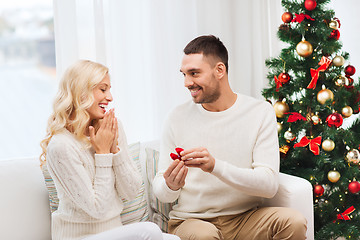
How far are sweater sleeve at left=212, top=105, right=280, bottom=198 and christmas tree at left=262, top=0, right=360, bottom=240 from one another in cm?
48

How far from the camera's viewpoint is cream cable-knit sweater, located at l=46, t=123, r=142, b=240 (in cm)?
180

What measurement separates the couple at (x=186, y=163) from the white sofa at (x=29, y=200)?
14cm

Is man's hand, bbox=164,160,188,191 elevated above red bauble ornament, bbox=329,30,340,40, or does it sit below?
below

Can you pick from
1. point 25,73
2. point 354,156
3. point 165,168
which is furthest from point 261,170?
point 25,73

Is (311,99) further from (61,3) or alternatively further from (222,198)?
(61,3)

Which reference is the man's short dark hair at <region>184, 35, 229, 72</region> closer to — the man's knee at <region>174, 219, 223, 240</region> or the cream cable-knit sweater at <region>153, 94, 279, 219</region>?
the cream cable-knit sweater at <region>153, 94, 279, 219</region>

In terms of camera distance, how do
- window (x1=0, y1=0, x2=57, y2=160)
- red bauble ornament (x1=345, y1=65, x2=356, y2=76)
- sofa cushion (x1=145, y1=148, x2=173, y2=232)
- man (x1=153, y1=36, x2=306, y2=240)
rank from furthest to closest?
window (x1=0, y1=0, x2=57, y2=160) < red bauble ornament (x1=345, y1=65, x2=356, y2=76) < sofa cushion (x1=145, y1=148, x2=173, y2=232) < man (x1=153, y1=36, x2=306, y2=240)

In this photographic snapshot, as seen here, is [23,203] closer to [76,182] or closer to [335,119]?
[76,182]

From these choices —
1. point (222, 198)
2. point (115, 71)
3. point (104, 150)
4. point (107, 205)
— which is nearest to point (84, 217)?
point (107, 205)

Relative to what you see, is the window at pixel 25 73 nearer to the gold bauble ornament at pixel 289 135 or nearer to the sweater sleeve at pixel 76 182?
the sweater sleeve at pixel 76 182

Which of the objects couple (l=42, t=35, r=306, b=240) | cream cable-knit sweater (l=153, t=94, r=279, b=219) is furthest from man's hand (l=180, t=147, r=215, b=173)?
cream cable-knit sweater (l=153, t=94, r=279, b=219)

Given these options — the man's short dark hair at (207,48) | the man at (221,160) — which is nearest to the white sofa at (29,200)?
the man at (221,160)

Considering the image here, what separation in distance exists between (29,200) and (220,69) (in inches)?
44.9

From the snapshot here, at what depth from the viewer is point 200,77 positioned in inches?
87.0
